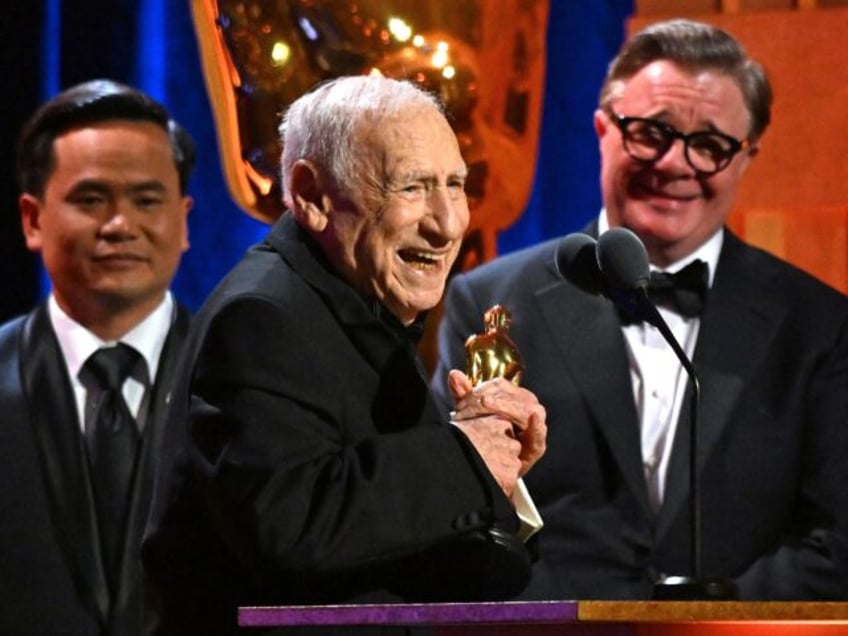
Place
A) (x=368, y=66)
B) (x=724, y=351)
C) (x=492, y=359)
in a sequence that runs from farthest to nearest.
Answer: (x=724, y=351) < (x=368, y=66) < (x=492, y=359)

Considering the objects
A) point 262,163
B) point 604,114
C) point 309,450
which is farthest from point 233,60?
point 309,450

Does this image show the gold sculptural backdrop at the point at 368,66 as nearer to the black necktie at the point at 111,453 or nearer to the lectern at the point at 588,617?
the black necktie at the point at 111,453

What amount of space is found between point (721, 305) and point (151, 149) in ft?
3.63

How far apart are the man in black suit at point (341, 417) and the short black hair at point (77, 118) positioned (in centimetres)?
129

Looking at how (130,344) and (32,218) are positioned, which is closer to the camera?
(130,344)

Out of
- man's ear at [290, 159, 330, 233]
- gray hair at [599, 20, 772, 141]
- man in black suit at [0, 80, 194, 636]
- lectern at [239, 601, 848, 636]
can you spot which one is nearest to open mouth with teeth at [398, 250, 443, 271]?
man's ear at [290, 159, 330, 233]

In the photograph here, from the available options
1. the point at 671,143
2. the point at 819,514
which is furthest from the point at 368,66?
the point at 819,514

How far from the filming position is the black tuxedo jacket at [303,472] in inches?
79.6

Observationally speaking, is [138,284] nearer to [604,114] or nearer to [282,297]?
[604,114]

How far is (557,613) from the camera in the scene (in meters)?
1.65

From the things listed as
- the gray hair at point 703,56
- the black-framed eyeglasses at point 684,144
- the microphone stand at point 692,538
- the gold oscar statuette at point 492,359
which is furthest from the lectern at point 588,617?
the gray hair at point 703,56

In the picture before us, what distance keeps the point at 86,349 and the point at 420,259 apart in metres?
1.22

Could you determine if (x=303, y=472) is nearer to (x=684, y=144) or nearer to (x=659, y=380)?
(x=659, y=380)

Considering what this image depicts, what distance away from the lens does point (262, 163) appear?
3.04 m
